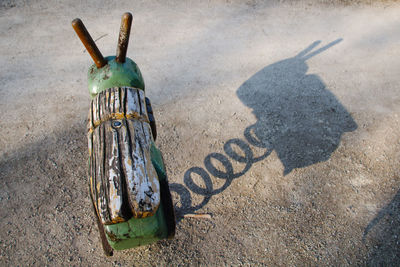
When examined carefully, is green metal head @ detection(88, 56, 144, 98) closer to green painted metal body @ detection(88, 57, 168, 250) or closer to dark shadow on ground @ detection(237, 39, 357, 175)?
green painted metal body @ detection(88, 57, 168, 250)

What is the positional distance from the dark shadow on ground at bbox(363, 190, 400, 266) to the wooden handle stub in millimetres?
2619

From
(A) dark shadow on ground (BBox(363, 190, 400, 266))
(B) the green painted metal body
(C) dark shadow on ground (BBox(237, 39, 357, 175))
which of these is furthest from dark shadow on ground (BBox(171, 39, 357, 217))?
(B) the green painted metal body

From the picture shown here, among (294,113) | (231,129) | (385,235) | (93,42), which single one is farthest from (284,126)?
(93,42)

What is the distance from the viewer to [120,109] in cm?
204

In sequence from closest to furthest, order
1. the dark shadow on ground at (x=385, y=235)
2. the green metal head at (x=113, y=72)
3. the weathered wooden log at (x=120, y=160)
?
the weathered wooden log at (x=120, y=160), the green metal head at (x=113, y=72), the dark shadow on ground at (x=385, y=235)

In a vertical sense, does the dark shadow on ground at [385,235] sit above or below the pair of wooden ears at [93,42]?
below

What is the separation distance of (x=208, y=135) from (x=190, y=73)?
1.28 metres

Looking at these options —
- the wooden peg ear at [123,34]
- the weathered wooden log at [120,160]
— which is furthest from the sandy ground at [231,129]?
the wooden peg ear at [123,34]

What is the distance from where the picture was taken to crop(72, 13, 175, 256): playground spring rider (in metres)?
1.67

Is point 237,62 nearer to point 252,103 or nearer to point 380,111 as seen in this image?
point 252,103

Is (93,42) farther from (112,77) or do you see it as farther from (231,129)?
(231,129)

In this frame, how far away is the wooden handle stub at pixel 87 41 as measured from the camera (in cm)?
207

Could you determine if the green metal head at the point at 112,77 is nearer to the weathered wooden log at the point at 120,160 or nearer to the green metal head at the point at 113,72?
the green metal head at the point at 113,72

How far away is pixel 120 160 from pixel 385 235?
2.39 metres
